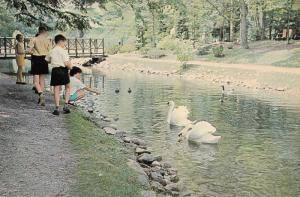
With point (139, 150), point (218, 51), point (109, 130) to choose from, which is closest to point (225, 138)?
point (109, 130)

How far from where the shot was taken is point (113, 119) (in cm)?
1850

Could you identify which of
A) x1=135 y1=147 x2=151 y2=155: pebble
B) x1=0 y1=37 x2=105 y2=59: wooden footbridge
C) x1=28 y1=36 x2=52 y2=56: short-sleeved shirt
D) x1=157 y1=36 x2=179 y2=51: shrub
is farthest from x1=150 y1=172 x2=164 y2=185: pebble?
Result: x1=157 y1=36 x2=179 y2=51: shrub

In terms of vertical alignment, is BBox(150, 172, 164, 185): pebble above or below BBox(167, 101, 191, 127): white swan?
below

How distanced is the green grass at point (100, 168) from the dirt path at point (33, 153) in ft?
0.66

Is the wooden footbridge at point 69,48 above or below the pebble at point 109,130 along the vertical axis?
above

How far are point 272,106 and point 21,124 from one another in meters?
14.2

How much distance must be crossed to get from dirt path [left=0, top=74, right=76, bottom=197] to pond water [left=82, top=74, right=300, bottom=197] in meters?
2.82

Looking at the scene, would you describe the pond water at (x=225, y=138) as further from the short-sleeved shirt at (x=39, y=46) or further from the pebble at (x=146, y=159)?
the short-sleeved shirt at (x=39, y=46)

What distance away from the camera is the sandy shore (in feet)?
95.9

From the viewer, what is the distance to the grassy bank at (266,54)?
36.5m

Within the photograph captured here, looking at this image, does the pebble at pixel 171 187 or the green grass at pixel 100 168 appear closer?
the green grass at pixel 100 168

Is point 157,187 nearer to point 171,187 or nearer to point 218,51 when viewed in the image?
point 171,187

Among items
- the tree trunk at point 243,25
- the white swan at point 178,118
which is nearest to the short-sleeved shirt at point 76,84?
the white swan at point 178,118

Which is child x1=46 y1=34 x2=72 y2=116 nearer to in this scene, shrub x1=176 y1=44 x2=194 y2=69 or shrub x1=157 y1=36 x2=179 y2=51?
shrub x1=176 y1=44 x2=194 y2=69
